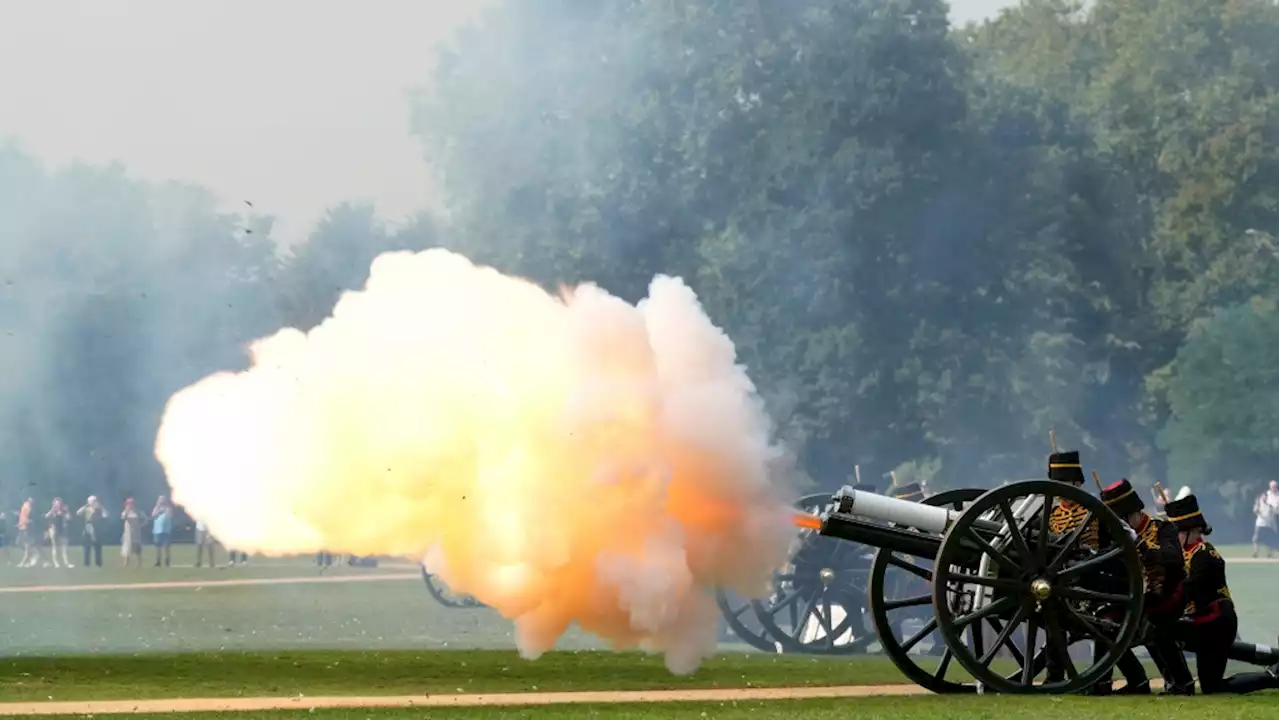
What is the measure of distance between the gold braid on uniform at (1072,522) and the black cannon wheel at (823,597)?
301 inches

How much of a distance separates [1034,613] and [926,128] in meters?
31.9

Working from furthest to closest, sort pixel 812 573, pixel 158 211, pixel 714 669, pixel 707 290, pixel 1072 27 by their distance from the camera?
pixel 1072 27, pixel 707 290, pixel 158 211, pixel 812 573, pixel 714 669

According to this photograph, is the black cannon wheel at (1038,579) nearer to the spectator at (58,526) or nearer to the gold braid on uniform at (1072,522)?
the gold braid on uniform at (1072,522)

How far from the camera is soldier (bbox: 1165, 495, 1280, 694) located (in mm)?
19109

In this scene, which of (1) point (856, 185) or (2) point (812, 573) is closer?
(2) point (812, 573)

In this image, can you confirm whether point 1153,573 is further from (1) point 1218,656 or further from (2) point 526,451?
(2) point 526,451

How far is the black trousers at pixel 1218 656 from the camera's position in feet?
62.7

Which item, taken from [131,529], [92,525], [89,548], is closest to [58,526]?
[92,525]

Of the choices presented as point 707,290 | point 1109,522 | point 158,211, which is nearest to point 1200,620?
point 1109,522

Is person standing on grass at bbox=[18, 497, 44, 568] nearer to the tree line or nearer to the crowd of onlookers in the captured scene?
the crowd of onlookers

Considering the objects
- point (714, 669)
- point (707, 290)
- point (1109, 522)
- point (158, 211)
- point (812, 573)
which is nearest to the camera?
point (1109, 522)

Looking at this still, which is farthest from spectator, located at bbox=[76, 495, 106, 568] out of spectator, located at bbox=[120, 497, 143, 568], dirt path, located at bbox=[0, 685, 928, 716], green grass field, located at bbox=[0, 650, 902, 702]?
dirt path, located at bbox=[0, 685, 928, 716]

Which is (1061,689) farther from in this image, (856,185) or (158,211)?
(856,185)

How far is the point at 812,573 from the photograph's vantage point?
2686cm
